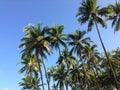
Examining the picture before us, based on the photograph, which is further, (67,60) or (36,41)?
(67,60)

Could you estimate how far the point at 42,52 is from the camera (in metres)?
36.3

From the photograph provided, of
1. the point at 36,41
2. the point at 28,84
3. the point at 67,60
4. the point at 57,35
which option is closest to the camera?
the point at 36,41

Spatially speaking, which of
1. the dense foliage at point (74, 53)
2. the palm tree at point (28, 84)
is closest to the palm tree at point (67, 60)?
the dense foliage at point (74, 53)

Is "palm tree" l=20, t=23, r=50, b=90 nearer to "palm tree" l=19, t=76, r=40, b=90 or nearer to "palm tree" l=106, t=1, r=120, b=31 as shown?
"palm tree" l=106, t=1, r=120, b=31

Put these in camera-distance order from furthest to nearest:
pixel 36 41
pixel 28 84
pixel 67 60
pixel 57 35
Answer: pixel 28 84 < pixel 67 60 < pixel 57 35 < pixel 36 41

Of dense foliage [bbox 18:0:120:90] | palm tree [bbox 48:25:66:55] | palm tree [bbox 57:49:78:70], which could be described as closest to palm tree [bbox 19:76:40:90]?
dense foliage [bbox 18:0:120:90]

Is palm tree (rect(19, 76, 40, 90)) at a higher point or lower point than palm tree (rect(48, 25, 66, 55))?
lower

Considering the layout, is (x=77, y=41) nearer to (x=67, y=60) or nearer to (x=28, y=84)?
(x=67, y=60)

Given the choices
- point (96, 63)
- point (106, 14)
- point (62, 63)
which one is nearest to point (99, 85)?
point (96, 63)

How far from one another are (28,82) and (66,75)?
14.8m

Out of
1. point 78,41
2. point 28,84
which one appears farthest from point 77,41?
point 28,84

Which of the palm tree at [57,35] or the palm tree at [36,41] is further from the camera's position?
the palm tree at [57,35]

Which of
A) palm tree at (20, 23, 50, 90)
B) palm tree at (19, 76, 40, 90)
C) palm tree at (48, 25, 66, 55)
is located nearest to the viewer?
palm tree at (20, 23, 50, 90)

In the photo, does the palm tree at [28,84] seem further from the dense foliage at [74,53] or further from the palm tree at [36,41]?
the palm tree at [36,41]
